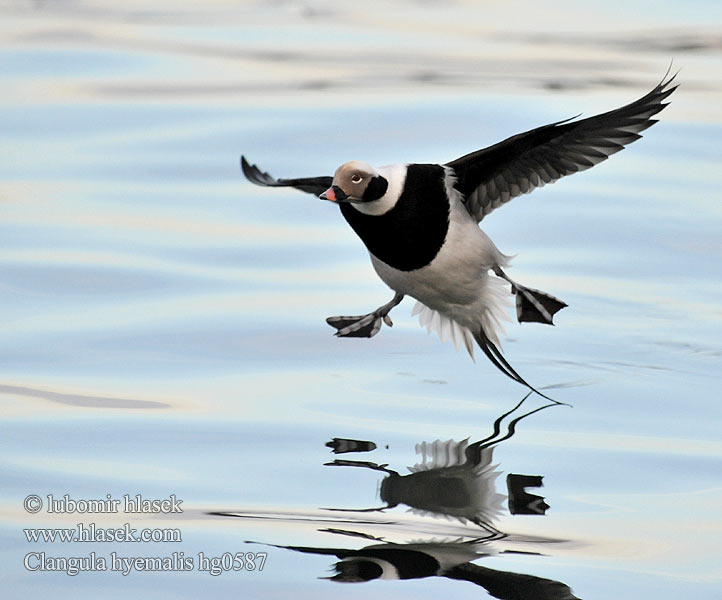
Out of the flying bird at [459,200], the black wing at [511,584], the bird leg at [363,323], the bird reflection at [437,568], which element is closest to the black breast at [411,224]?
the flying bird at [459,200]

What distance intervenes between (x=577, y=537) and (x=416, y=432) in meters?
0.99

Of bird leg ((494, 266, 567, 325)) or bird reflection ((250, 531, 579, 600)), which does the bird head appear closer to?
bird leg ((494, 266, 567, 325))

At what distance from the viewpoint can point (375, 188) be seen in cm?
542

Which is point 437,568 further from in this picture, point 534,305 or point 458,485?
point 534,305

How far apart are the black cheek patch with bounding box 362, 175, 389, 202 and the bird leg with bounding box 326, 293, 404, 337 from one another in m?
0.71

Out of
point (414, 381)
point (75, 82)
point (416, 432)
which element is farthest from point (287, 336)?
point (75, 82)

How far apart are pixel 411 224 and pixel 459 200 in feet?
0.87

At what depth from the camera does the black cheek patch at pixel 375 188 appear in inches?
213

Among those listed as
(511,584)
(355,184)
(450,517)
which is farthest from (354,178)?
(511,584)

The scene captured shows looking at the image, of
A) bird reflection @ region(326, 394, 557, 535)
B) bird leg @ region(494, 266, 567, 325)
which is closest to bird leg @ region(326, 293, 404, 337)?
bird leg @ region(494, 266, 567, 325)

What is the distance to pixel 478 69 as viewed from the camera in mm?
11609

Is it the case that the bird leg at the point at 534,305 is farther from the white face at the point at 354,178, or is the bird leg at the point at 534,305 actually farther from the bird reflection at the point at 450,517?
the white face at the point at 354,178

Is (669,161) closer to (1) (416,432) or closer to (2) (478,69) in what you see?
(2) (478,69)

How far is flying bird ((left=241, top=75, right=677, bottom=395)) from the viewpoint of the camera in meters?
5.39
